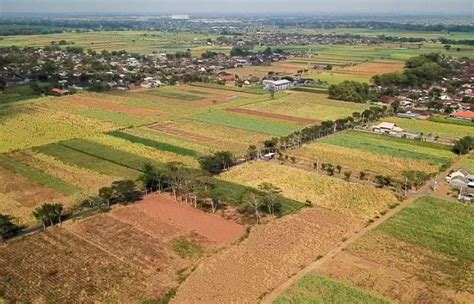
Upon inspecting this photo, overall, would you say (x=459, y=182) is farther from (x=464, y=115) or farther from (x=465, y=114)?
(x=465, y=114)

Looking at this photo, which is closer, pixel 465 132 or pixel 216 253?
pixel 216 253

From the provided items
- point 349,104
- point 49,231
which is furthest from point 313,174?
point 349,104

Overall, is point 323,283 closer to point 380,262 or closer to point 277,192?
point 380,262

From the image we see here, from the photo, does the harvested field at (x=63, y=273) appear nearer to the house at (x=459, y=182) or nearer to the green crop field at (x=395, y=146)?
the house at (x=459, y=182)

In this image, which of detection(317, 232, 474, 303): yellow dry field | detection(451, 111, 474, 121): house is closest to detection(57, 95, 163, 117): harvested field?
detection(451, 111, 474, 121): house

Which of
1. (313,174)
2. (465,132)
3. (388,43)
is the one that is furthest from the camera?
(388,43)

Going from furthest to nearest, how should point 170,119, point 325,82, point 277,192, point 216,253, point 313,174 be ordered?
point 325,82, point 170,119, point 313,174, point 277,192, point 216,253

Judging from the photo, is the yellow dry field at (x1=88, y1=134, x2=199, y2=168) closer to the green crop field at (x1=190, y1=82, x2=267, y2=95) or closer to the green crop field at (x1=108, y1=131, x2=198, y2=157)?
the green crop field at (x1=108, y1=131, x2=198, y2=157)
